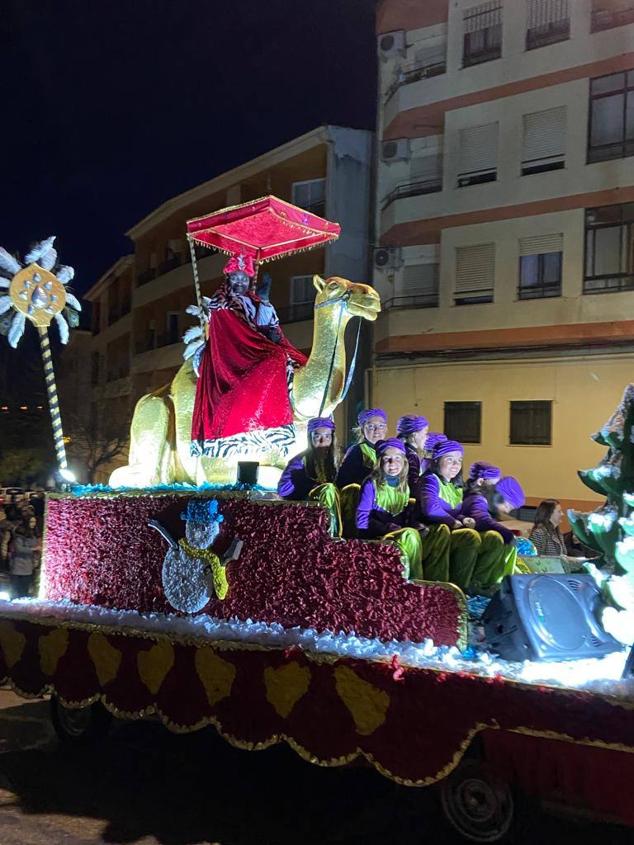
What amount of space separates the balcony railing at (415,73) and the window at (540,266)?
4610 millimetres

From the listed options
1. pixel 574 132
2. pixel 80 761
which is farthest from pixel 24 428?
pixel 80 761

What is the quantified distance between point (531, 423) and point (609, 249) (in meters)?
3.60

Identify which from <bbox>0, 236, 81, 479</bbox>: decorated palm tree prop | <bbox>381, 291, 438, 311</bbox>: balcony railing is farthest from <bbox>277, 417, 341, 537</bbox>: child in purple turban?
<bbox>381, 291, 438, 311</bbox>: balcony railing

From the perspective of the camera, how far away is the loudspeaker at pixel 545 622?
3.80 m

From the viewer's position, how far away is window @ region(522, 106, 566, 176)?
16.2 m

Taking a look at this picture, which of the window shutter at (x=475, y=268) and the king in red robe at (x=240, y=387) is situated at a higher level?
the window shutter at (x=475, y=268)

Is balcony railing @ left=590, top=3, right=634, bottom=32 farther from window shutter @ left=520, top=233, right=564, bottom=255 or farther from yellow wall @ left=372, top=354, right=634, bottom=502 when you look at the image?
yellow wall @ left=372, top=354, right=634, bottom=502

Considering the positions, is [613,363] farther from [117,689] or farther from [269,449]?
[117,689]

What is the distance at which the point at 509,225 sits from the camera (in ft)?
54.8

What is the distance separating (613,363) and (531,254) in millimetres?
2994

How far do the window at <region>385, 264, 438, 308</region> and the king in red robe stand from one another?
486 inches

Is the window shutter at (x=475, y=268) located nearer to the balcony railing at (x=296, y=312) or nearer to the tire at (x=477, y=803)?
the balcony railing at (x=296, y=312)

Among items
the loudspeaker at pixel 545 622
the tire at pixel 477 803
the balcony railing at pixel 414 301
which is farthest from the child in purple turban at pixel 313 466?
the balcony railing at pixel 414 301

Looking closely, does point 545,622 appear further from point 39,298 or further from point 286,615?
point 39,298
